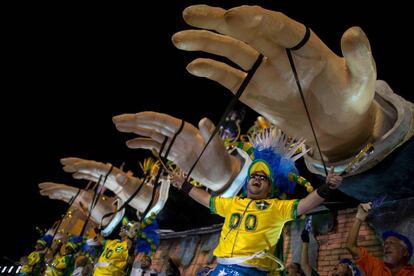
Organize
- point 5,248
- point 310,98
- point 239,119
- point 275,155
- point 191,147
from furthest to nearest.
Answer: point 5,248 → point 239,119 → point 191,147 → point 275,155 → point 310,98

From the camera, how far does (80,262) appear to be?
7090 millimetres

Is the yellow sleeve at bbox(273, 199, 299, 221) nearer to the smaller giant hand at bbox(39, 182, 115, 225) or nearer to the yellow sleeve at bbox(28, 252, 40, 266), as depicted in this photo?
the smaller giant hand at bbox(39, 182, 115, 225)

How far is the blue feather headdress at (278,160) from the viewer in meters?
3.00

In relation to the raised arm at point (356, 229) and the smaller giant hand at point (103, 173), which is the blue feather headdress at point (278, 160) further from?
the smaller giant hand at point (103, 173)

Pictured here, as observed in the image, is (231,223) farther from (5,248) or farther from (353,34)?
(5,248)

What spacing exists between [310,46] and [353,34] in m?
0.27

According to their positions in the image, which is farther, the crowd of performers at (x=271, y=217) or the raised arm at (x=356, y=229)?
the raised arm at (x=356, y=229)

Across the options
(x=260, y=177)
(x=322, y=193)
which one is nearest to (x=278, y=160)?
(x=260, y=177)

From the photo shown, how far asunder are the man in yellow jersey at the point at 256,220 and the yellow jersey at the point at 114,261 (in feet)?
9.51

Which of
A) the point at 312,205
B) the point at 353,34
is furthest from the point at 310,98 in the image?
the point at 312,205

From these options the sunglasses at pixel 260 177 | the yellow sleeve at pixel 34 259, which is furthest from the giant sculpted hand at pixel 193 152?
the yellow sleeve at pixel 34 259

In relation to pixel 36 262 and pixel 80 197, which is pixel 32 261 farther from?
pixel 80 197

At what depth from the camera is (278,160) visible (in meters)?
3.11

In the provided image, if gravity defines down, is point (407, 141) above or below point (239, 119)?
below
